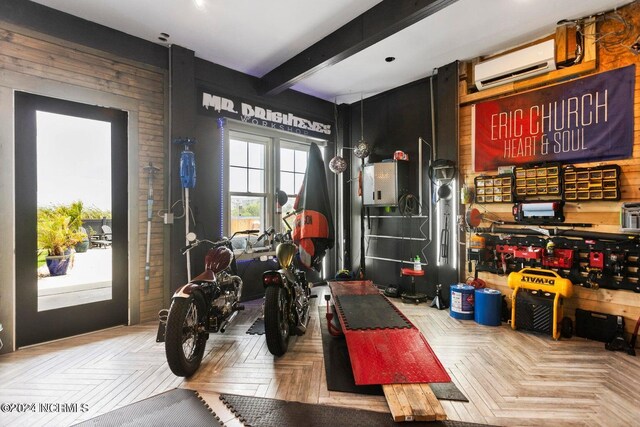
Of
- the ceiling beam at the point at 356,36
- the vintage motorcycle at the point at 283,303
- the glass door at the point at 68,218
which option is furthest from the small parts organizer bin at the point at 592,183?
the glass door at the point at 68,218

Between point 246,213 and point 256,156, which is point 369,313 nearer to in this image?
point 246,213

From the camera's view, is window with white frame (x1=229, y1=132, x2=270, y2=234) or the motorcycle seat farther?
window with white frame (x1=229, y1=132, x2=270, y2=234)

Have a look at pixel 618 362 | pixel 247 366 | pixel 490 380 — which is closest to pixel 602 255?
pixel 618 362

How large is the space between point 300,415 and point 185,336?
1.13 m

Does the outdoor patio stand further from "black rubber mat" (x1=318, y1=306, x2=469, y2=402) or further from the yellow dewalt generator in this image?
the yellow dewalt generator

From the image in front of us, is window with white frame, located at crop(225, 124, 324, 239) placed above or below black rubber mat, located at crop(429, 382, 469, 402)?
above

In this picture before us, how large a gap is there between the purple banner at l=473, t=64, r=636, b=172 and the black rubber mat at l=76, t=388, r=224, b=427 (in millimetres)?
4179

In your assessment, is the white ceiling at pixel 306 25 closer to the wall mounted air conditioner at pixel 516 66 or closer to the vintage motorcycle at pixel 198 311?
the wall mounted air conditioner at pixel 516 66

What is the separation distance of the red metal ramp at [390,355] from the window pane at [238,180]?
2672 mm

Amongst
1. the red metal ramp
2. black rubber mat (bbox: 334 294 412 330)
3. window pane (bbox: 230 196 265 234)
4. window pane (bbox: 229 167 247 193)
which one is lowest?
the red metal ramp

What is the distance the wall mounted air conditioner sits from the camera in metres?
3.43

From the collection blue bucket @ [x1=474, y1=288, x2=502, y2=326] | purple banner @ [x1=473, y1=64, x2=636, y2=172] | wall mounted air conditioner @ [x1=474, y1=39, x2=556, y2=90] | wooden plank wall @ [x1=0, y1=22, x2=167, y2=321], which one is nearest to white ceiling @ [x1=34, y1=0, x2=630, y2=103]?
wall mounted air conditioner @ [x1=474, y1=39, x2=556, y2=90]

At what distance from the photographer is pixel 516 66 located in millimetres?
3637

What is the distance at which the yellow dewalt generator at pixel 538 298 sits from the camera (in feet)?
10.4
